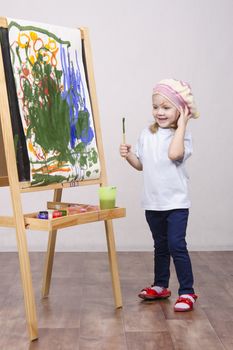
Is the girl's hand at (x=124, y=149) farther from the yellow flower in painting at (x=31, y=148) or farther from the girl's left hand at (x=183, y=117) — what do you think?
the yellow flower in painting at (x=31, y=148)

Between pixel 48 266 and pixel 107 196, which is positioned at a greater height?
pixel 107 196

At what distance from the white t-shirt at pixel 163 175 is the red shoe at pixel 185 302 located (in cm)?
46

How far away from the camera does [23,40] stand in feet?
9.73

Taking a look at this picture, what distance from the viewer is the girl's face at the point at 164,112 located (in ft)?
11.1

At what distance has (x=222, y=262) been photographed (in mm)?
4648

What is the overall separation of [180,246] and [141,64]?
2098 mm

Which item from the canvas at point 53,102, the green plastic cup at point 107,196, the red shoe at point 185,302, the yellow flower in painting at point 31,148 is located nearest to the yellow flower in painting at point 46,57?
the canvas at point 53,102

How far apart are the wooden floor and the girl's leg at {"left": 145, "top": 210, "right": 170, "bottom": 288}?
13cm

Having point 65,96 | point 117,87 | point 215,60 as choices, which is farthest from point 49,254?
point 215,60

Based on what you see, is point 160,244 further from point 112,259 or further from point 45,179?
point 45,179

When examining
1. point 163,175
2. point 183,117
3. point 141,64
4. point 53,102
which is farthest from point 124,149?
point 141,64

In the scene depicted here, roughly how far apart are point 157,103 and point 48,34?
690mm

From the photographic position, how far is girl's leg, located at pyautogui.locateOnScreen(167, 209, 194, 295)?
338 cm

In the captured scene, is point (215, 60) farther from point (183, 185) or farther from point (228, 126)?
point (183, 185)
